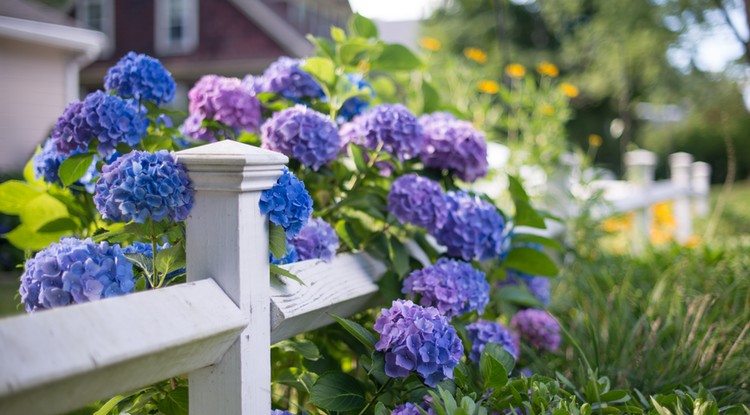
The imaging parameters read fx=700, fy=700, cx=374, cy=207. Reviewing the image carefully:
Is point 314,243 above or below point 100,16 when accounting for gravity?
below

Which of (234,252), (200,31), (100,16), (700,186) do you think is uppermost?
(100,16)

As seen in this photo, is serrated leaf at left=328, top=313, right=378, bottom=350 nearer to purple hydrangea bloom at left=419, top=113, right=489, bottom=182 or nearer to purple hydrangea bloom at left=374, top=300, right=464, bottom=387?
purple hydrangea bloom at left=374, top=300, right=464, bottom=387

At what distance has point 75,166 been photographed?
164cm

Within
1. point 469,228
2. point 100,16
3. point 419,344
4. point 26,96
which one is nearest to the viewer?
point 419,344

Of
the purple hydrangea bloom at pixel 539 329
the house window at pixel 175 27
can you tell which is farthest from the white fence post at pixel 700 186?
the house window at pixel 175 27

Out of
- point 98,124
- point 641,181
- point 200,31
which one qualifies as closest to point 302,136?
point 98,124

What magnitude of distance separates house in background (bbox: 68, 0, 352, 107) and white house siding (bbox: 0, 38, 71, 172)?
6.65 meters

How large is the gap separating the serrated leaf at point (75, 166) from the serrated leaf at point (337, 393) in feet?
2.45

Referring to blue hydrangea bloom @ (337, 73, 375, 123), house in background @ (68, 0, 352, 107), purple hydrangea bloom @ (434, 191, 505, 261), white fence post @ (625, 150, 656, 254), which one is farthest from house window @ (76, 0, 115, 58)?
purple hydrangea bloom @ (434, 191, 505, 261)

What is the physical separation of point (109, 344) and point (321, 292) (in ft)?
2.06

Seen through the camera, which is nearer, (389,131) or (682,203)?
(389,131)

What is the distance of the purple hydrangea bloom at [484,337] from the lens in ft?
5.89

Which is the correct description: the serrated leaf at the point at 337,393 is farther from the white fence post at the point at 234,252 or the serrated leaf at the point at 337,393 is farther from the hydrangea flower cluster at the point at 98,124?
the hydrangea flower cluster at the point at 98,124

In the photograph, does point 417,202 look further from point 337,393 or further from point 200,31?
point 200,31
